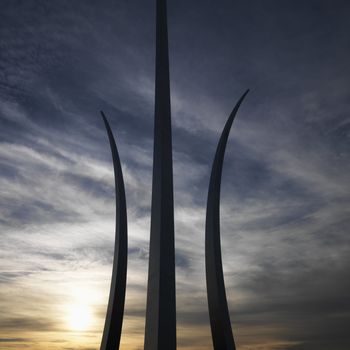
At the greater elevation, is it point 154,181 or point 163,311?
point 154,181

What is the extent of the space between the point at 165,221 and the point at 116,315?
19.2ft

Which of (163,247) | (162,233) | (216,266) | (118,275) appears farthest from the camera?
(118,275)

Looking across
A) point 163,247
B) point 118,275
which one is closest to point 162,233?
point 163,247

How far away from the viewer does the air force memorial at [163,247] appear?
15297mm

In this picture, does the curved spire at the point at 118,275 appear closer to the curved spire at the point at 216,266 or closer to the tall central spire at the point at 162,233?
the tall central spire at the point at 162,233

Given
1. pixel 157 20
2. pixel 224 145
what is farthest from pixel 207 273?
pixel 157 20

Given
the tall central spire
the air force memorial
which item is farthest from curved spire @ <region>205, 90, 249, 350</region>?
the tall central spire

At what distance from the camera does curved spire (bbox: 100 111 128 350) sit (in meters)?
18.7

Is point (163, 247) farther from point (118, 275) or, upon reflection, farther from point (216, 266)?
point (118, 275)

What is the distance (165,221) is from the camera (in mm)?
16781

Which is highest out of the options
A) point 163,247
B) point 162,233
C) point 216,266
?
point 162,233

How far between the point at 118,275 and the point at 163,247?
4.46 metres

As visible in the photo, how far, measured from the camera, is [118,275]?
64.1 feet

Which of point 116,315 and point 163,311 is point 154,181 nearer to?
point 163,311
